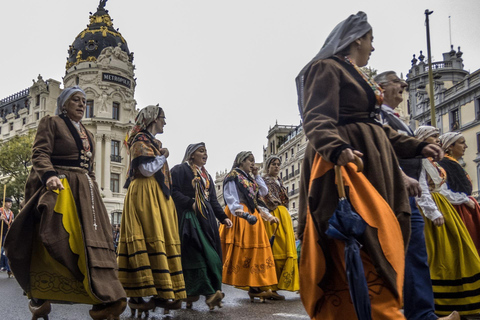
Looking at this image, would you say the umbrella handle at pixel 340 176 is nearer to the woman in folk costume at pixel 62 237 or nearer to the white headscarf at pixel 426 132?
the woman in folk costume at pixel 62 237

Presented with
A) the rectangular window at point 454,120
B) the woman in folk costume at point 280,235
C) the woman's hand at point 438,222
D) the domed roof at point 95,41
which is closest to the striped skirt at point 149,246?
the woman in folk costume at point 280,235

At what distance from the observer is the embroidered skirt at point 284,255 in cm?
924

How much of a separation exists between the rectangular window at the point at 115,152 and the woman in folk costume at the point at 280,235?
164 feet

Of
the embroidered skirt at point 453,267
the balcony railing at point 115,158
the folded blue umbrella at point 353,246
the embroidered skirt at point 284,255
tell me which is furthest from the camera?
the balcony railing at point 115,158

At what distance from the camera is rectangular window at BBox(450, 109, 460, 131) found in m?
46.4

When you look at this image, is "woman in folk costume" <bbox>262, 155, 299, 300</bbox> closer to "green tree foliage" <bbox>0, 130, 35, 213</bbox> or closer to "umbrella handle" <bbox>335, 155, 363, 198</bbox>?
"umbrella handle" <bbox>335, 155, 363, 198</bbox>

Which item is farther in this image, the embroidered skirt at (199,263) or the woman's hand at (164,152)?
the embroidered skirt at (199,263)

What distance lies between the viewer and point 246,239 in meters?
8.93

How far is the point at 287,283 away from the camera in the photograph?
30.2 ft

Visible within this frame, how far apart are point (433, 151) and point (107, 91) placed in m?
57.9

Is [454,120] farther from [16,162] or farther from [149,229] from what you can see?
[149,229]

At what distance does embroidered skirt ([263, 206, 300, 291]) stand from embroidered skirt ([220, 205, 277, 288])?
0.55 meters

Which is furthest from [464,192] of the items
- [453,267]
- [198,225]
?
[198,225]

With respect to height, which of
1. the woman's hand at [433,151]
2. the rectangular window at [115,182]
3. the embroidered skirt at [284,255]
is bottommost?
the embroidered skirt at [284,255]
